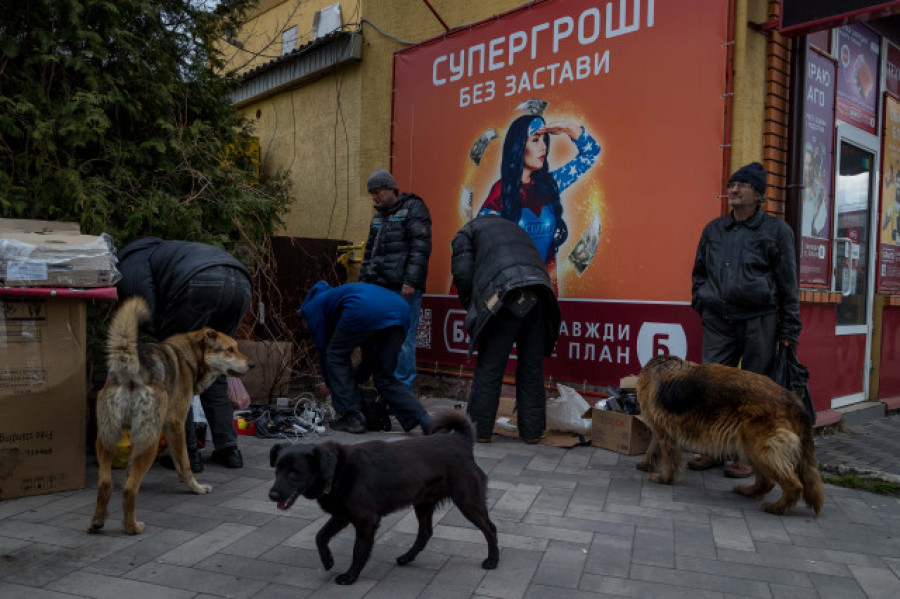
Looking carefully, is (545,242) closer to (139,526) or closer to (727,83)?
(727,83)

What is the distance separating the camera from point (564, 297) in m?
6.65

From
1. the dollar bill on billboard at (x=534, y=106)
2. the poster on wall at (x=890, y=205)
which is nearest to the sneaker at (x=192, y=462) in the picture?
the dollar bill on billboard at (x=534, y=106)

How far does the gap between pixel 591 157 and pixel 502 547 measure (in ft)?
13.7

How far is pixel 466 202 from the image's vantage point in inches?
302

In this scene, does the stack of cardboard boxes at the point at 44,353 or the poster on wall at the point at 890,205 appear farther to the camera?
the poster on wall at the point at 890,205

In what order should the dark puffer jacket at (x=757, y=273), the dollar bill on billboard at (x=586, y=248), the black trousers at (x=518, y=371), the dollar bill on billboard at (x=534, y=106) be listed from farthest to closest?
the dollar bill on billboard at (x=534, y=106) < the dollar bill on billboard at (x=586, y=248) < the black trousers at (x=518, y=371) < the dark puffer jacket at (x=757, y=273)

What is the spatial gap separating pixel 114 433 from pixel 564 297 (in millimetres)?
4307

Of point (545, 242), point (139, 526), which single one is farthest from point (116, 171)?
point (545, 242)

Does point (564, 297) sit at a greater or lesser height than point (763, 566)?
greater

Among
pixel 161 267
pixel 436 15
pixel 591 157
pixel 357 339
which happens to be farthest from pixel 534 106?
pixel 161 267

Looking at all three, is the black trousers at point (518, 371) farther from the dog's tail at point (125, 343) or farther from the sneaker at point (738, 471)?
the dog's tail at point (125, 343)

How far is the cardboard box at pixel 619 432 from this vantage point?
5.33 meters

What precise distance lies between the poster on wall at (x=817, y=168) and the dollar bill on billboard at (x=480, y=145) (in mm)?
3042

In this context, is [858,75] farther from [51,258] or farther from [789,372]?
[51,258]
